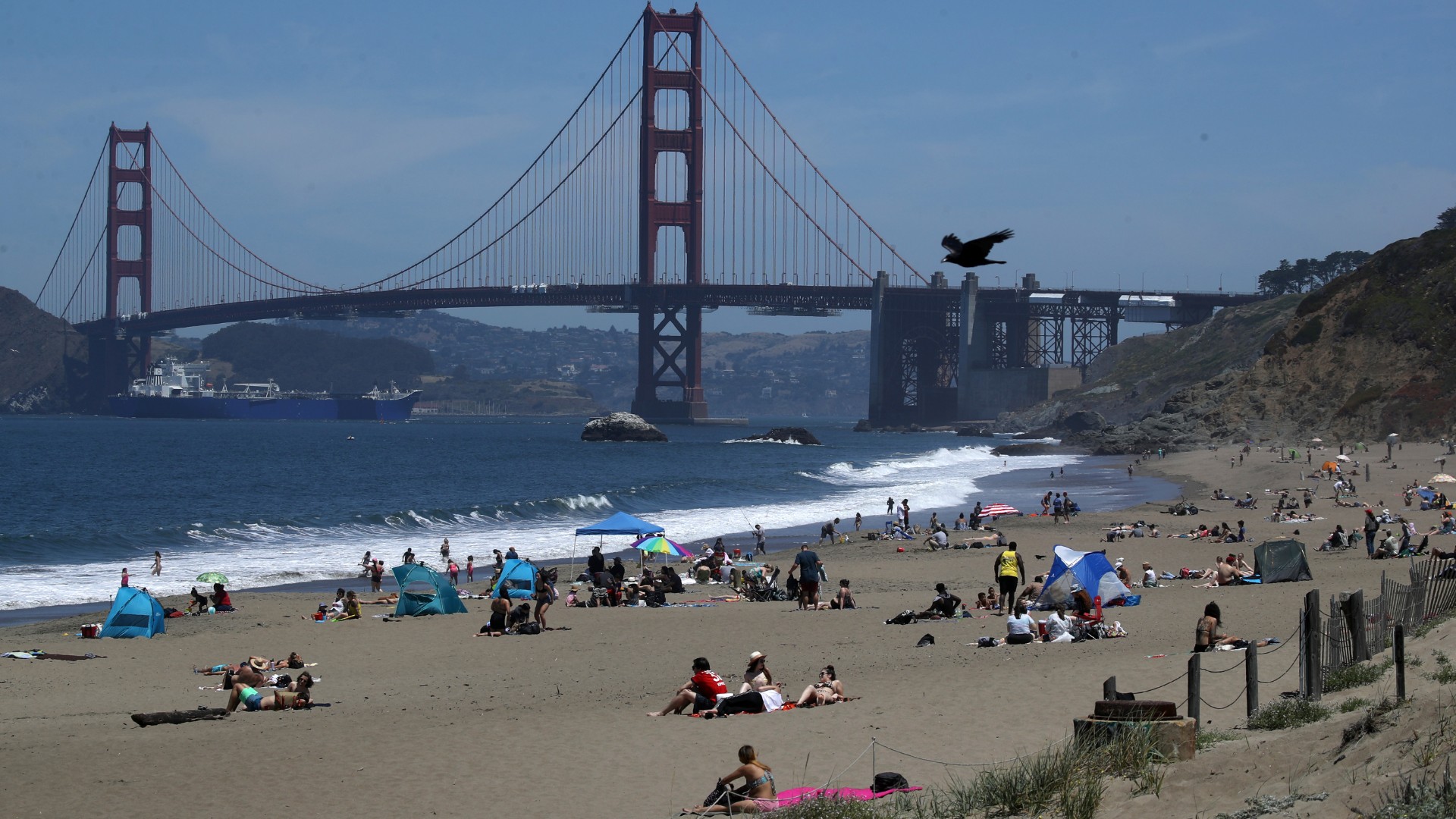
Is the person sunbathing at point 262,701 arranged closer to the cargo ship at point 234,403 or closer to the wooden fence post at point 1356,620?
the wooden fence post at point 1356,620

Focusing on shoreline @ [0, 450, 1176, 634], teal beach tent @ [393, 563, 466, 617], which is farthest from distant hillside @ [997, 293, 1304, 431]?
teal beach tent @ [393, 563, 466, 617]

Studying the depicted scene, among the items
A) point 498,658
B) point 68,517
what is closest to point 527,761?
point 498,658

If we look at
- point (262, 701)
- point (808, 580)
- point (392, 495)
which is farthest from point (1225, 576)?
point (392, 495)

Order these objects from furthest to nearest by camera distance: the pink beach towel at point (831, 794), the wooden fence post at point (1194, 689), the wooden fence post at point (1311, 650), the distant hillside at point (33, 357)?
the distant hillside at point (33, 357) < the wooden fence post at point (1311, 650) < the wooden fence post at point (1194, 689) < the pink beach towel at point (831, 794)

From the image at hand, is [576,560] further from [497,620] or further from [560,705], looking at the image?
[560,705]

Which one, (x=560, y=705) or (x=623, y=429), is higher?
(x=623, y=429)

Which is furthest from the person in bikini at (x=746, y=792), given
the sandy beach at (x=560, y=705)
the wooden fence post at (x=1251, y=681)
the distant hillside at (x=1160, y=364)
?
the distant hillside at (x=1160, y=364)
